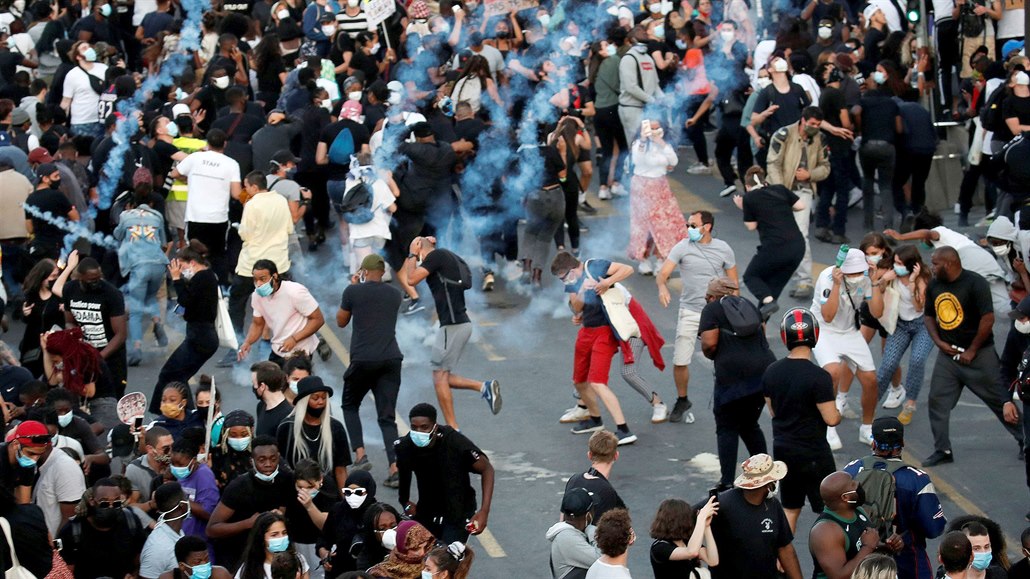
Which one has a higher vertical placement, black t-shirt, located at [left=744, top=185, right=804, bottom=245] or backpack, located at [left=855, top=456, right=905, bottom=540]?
backpack, located at [left=855, top=456, right=905, bottom=540]

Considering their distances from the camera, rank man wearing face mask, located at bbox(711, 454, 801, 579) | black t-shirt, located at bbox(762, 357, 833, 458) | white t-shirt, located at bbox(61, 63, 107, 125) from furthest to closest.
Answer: white t-shirt, located at bbox(61, 63, 107, 125) < black t-shirt, located at bbox(762, 357, 833, 458) < man wearing face mask, located at bbox(711, 454, 801, 579)

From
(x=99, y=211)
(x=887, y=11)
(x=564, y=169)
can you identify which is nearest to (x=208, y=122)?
(x=99, y=211)

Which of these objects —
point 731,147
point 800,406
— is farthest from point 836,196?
point 800,406

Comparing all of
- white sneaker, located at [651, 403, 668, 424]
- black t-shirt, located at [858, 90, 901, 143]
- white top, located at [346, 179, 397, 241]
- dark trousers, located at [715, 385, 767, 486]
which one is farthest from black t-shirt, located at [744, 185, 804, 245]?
white top, located at [346, 179, 397, 241]

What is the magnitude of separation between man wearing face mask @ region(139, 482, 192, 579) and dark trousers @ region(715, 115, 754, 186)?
34.7 ft

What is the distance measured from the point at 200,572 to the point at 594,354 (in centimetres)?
477

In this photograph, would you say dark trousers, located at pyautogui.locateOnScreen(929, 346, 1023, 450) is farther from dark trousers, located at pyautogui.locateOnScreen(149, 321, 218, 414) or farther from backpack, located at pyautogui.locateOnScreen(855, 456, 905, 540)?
dark trousers, located at pyautogui.locateOnScreen(149, 321, 218, 414)

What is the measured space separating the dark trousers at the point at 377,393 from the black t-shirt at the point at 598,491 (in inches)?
117

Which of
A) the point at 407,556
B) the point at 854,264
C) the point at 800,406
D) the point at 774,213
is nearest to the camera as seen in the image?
the point at 407,556

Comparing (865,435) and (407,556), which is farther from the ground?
(407,556)

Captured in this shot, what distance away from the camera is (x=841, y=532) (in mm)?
8477

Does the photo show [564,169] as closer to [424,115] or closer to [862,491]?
[424,115]

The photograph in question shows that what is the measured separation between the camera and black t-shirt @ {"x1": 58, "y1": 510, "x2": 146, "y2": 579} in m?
9.05

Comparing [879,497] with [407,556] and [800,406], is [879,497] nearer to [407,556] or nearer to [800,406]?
[800,406]
